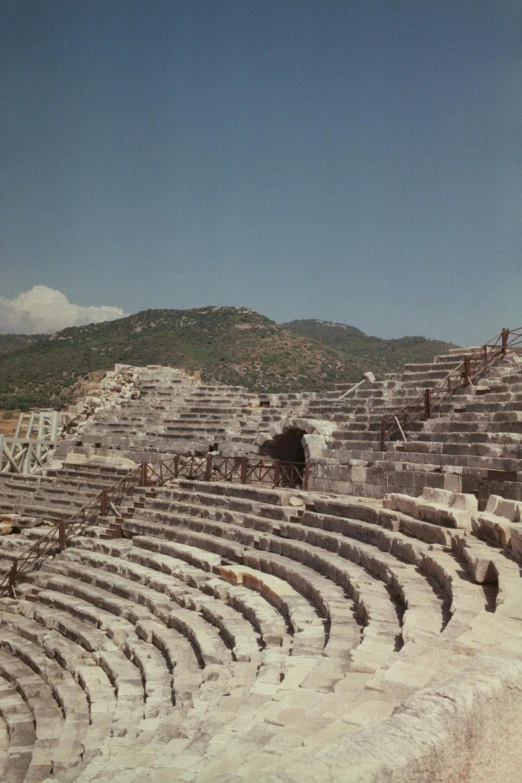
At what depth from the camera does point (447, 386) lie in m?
14.8

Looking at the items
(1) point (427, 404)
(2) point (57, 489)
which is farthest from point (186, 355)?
(1) point (427, 404)

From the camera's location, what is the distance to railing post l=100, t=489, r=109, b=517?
16.0m

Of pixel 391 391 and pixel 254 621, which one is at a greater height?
pixel 391 391

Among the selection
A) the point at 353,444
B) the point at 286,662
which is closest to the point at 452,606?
the point at 286,662

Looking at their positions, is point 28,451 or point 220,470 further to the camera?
point 28,451

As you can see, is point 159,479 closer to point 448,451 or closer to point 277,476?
point 277,476

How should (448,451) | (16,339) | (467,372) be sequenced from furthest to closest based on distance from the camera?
(16,339), (467,372), (448,451)

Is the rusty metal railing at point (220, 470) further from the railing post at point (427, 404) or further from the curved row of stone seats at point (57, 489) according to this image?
the railing post at point (427, 404)

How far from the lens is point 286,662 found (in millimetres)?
6383

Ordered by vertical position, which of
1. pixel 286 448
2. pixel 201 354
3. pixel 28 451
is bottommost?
pixel 28 451

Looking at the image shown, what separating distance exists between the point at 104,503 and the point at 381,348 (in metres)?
53.2

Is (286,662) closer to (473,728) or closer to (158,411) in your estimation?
(473,728)

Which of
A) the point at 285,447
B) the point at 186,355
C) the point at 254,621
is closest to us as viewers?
the point at 254,621

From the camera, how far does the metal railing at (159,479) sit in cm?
1473
